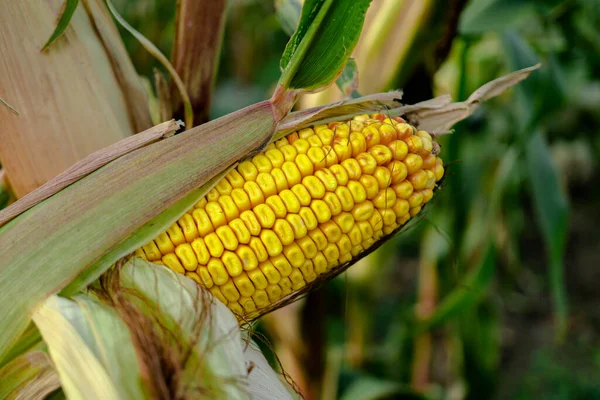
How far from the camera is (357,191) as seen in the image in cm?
71

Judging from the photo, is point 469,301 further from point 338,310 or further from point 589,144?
point 589,144

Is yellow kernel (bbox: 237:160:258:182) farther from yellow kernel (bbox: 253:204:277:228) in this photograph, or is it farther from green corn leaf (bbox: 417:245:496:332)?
green corn leaf (bbox: 417:245:496:332)

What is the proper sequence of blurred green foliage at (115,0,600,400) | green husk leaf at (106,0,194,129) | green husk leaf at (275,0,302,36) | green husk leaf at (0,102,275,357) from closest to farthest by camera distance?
green husk leaf at (0,102,275,357) < green husk leaf at (106,0,194,129) < green husk leaf at (275,0,302,36) < blurred green foliage at (115,0,600,400)

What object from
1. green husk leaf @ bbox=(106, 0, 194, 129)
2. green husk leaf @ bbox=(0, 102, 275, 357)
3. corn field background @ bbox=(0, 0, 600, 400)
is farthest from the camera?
corn field background @ bbox=(0, 0, 600, 400)

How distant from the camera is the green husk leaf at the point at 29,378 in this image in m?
0.67

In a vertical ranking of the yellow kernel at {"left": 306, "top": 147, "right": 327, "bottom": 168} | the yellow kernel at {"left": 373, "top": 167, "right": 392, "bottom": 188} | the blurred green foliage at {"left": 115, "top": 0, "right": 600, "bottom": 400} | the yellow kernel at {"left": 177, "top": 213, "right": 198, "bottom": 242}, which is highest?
the yellow kernel at {"left": 306, "top": 147, "right": 327, "bottom": 168}

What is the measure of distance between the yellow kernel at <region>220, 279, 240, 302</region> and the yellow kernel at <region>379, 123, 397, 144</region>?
25cm

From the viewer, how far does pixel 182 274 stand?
26.8 inches

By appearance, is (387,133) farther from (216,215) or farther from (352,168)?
(216,215)

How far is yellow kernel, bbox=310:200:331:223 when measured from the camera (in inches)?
27.5

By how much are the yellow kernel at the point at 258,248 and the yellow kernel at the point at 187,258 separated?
7cm

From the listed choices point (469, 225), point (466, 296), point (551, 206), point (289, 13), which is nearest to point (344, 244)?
point (289, 13)

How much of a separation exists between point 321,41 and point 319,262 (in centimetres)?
26

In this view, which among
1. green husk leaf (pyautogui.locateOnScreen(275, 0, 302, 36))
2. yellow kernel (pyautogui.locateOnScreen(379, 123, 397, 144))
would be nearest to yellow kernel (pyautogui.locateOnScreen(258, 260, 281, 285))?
yellow kernel (pyautogui.locateOnScreen(379, 123, 397, 144))
